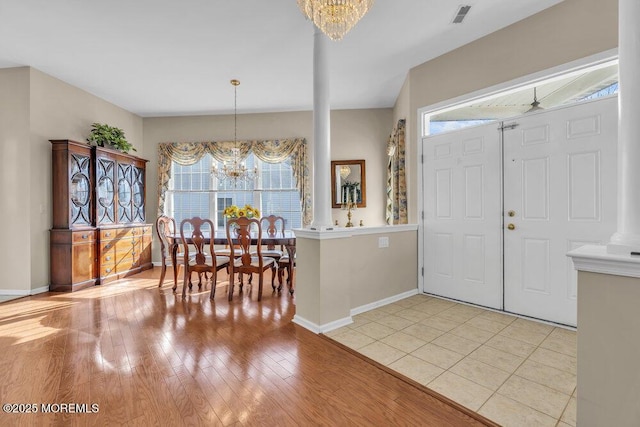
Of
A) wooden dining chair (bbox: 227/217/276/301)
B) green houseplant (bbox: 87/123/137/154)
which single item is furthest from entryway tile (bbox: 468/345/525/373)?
green houseplant (bbox: 87/123/137/154)

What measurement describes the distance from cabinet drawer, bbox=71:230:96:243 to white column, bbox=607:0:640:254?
18.0ft

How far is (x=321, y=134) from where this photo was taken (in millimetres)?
2871

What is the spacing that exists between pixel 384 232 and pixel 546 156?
174cm

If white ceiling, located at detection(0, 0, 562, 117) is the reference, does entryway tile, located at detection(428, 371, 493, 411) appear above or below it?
below

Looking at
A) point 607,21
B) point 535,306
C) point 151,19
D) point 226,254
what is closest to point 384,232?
point 535,306

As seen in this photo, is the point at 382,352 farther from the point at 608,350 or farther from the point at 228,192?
the point at 228,192

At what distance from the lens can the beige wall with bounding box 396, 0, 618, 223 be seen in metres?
2.53

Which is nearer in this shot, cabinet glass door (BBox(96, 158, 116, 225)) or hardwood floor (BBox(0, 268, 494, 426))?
hardwood floor (BBox(0, 268, 494, 426))

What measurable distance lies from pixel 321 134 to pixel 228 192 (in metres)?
3.66

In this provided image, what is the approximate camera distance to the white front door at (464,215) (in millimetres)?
3133

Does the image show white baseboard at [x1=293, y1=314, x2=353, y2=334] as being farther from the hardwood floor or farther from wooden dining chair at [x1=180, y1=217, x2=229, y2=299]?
wooden dining chair at [x1=180, y1=217, x2=229, y2=299]

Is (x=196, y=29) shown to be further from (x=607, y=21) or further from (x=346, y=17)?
(x=607, y=21)

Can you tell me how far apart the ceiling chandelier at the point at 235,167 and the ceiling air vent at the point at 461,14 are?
3002mm

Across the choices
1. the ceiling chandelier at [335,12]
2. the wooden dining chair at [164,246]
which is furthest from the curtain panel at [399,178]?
the wooden dining chair at [164,246]
